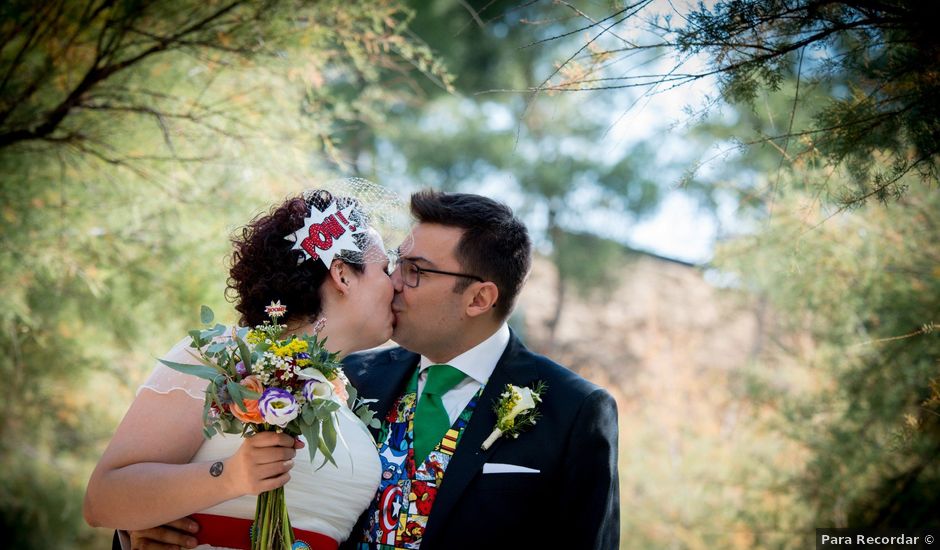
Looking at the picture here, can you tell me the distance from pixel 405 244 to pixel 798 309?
234 inches

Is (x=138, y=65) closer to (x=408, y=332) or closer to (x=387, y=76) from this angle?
(x=408, y=332)

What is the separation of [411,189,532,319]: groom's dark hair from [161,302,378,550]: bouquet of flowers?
115cm

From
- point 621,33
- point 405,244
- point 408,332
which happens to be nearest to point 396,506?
point 408,332

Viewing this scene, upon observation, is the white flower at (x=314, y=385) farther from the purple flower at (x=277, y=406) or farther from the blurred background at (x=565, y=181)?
the blurred background at (x=565, y=181)

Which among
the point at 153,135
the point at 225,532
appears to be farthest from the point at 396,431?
the point at 153,135

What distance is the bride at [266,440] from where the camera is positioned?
8.52 ft

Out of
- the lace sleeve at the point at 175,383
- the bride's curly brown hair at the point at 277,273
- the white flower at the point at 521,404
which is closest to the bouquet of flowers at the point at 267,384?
the lace sleeve at the point at 175,383

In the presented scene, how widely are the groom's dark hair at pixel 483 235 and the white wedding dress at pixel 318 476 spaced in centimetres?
85

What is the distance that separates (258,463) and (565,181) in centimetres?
1295

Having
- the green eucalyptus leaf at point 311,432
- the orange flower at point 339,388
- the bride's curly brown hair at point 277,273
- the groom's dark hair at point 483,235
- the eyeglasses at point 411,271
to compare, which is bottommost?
the green eucalyptus leaf at point 311,432

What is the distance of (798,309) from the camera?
27.6ft

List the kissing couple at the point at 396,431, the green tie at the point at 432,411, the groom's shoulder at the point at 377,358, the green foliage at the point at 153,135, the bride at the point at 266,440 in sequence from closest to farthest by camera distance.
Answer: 1. the bride at the point at 266,440
2. the kissing couple at the point at 396,431
3. the green tie at the point at 432,411
4. the groom's shoulder at the point at 377,358
5. the green foliage at the point at 153,135

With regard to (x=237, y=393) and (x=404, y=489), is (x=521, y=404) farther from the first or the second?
(x=237, y=393)

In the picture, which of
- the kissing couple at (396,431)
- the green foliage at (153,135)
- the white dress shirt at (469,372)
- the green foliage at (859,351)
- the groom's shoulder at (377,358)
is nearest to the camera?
the kissing couple at (396,431)
